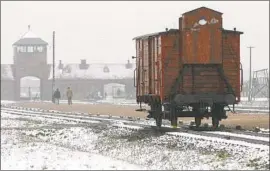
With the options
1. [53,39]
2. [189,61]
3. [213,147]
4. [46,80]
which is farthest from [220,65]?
[46,80]

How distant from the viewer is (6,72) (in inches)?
4235

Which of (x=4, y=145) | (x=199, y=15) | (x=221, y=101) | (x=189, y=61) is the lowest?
(x=4, y=145)

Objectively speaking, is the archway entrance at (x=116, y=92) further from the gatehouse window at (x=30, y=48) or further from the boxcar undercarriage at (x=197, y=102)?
the boxcar undercarriage at (x=197, y=102)

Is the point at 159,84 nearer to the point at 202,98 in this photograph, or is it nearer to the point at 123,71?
the point at 202,98

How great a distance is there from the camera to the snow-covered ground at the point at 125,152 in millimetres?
14172

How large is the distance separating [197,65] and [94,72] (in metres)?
90.6

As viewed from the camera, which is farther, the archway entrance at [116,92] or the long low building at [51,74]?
the long low building at [51,74]

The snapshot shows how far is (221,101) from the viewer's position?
21.3m

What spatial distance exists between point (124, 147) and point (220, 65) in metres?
5.28

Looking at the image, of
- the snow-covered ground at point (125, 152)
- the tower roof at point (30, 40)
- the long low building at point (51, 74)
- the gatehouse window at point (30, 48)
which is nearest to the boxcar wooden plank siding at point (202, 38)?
the snow-covered ground at point (125, 152)

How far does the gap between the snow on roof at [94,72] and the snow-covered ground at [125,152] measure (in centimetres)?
8576

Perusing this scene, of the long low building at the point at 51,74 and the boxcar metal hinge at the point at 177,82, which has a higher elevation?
the long low building at the point at 51,74

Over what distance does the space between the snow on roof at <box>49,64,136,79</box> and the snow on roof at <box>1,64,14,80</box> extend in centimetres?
683

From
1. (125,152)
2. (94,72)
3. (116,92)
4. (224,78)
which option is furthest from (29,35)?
(125,152)
